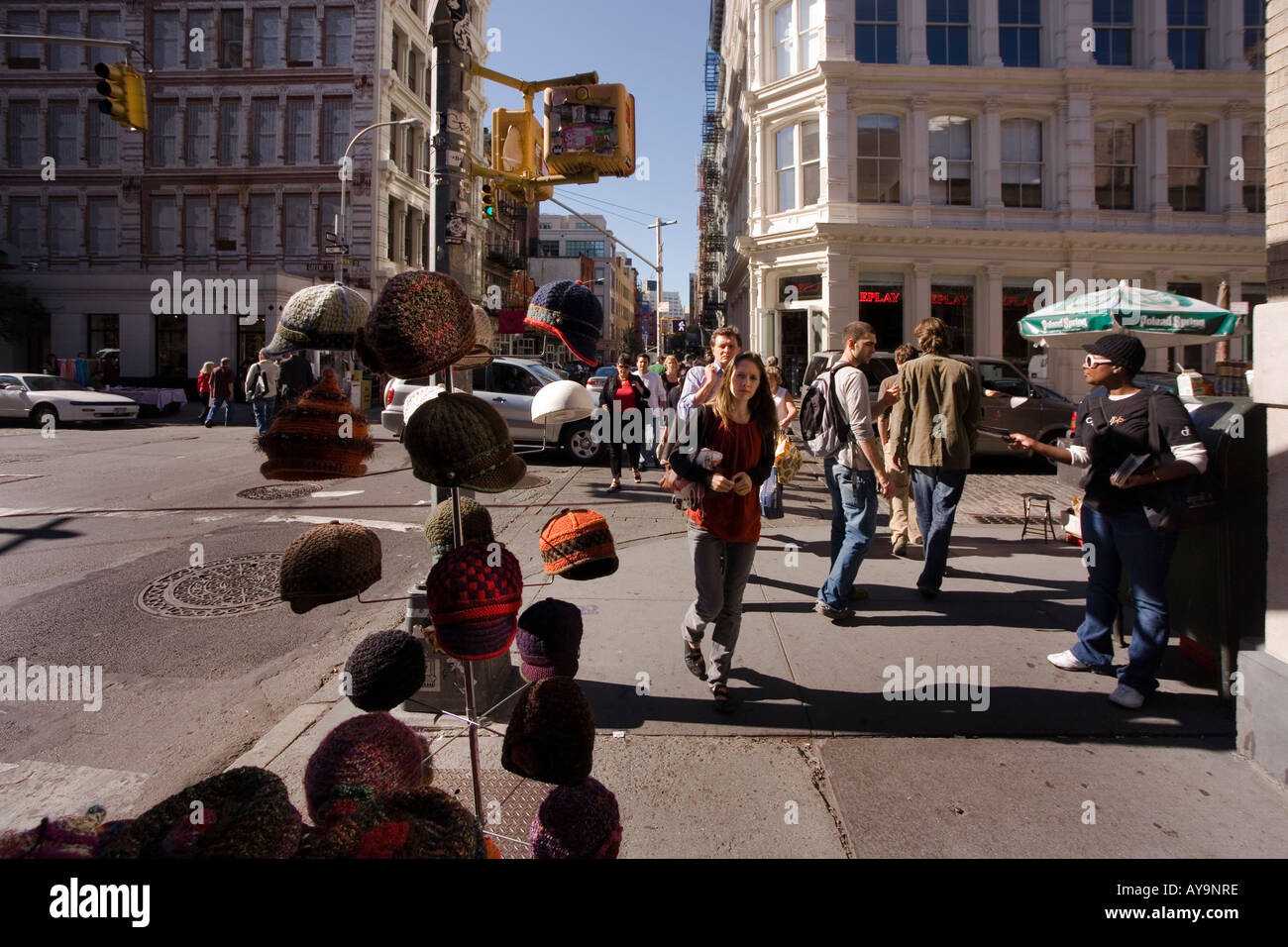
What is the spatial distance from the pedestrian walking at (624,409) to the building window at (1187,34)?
22.2 meters

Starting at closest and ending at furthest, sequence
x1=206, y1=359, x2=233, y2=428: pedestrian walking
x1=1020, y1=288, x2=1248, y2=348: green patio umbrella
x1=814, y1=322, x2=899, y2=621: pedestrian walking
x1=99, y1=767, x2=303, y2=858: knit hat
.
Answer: x1=99, y1=767, x2=303, y2=858: knit hat, x1=814, y1=322, x2=899, y2=621: pedestrian walking, x1=1020, y1=288, x2=1248, y2=348: green patio umbrella, x1=206, y1=359, x2=233, y2=428: pedestrian walking

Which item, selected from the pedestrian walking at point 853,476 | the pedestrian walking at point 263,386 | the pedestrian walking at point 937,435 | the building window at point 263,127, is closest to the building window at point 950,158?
the pedestrian walking at point 263,386

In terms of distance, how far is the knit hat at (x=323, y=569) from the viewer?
7.55ft

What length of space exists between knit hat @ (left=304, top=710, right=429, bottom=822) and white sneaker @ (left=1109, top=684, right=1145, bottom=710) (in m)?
3.57

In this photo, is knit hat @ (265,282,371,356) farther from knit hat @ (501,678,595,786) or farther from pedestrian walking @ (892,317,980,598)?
pedestrian walking @ (892,317,980,598)

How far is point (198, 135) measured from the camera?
33719 millimetres

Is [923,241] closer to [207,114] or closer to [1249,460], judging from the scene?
[1249,460]

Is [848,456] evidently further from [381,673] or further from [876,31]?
[876,31]

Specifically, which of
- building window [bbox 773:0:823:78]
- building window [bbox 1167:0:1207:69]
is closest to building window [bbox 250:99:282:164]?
building window [bbox 773:0:823:78]

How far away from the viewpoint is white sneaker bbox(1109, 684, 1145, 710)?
3928 mm

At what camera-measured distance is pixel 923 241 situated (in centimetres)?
2283

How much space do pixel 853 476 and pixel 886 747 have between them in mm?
2221

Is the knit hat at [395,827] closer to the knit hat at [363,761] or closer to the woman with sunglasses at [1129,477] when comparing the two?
the knit hat at [363,761]
